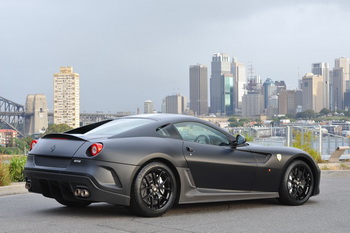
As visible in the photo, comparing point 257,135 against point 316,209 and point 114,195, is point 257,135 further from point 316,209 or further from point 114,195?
point 114,195

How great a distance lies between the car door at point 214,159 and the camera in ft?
24.5

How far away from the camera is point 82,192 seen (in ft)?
21.9

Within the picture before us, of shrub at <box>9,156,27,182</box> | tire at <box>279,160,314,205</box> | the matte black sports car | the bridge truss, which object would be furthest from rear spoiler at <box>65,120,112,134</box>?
the bridge truss

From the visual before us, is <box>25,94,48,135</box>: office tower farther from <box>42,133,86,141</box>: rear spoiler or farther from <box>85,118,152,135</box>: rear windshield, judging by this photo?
<box>42,133,86,141</box>: rear spoiler

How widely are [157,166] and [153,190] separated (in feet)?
0.92

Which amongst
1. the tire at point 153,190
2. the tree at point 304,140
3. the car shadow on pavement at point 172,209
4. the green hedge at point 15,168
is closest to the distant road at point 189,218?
the car shadow on pavement at point 172,209

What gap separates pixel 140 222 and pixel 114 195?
415 millimetres

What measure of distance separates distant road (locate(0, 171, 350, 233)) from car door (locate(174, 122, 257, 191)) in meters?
0.38

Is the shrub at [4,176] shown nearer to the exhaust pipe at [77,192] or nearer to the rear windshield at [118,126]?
the rear windshield at [118,126]

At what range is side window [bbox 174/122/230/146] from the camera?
761cm

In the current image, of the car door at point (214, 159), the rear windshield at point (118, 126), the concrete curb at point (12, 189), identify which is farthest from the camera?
the concrete curb at point (12, 189)

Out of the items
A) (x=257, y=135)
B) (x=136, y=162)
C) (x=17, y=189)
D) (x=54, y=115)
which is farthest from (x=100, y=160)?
(x=54, y=115)

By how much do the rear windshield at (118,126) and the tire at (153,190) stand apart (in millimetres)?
648

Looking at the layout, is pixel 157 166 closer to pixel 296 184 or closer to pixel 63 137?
pixel 63 137
